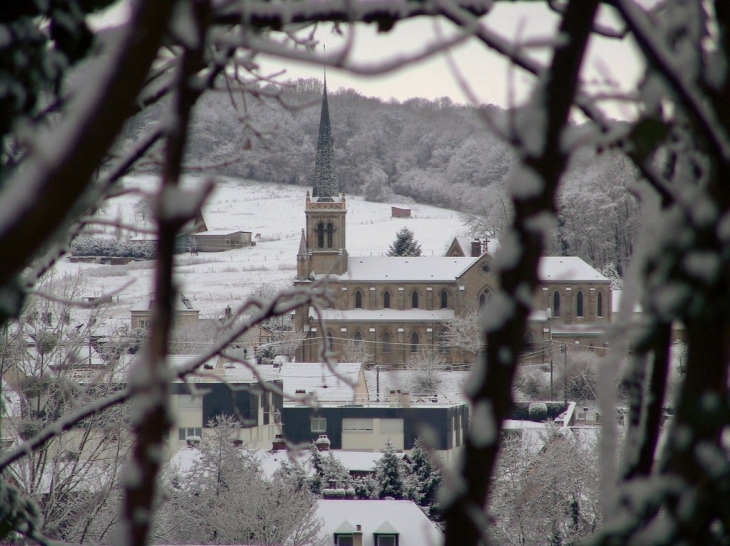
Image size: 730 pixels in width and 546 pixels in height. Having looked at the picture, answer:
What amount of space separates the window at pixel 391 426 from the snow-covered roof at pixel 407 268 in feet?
60.7

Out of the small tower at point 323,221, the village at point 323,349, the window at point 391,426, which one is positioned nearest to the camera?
the village at point 323,349

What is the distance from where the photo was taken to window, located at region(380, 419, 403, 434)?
2464 cm

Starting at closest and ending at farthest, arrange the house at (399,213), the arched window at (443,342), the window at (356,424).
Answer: the window at (356,424), the arched window at (443,342), the house at (399,213)

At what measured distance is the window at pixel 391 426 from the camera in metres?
24.6

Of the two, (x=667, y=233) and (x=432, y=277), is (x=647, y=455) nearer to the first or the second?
(x=667, y=233)

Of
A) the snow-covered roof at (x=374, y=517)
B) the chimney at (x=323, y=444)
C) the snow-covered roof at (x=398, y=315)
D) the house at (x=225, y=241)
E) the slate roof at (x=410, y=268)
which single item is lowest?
the snow-covered roof at (x=374, y=517)

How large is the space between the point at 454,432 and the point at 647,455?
74.3ft

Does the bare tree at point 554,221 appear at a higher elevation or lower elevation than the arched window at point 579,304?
lower

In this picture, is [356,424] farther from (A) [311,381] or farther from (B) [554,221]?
(B) [554,221]

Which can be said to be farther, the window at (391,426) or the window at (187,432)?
the window at (391,426)

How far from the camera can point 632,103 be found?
1.05m

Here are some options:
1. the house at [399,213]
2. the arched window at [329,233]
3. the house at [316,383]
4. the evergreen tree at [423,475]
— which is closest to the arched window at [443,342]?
the arched window at [329,233]

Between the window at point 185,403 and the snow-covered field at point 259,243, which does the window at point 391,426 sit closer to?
the window at point 185,403

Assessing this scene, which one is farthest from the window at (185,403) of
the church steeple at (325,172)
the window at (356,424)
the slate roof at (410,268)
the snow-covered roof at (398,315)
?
the church steeple at (325,172)
